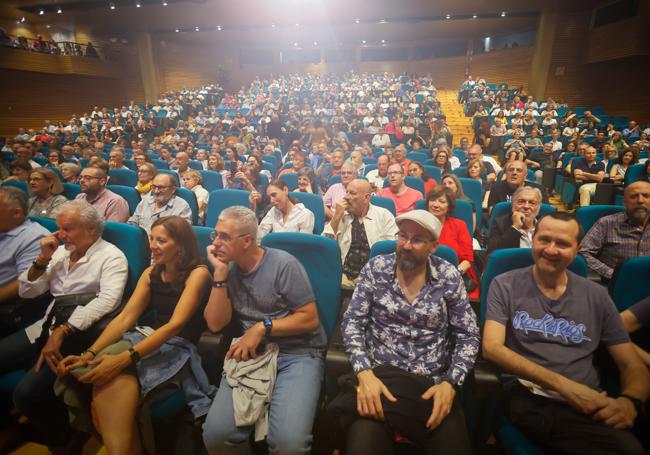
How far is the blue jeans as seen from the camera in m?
1.20

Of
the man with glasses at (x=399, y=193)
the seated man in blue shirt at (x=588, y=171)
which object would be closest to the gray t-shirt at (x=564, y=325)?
the man with glasses at (x=399, y=193)

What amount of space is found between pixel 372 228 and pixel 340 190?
126 cm

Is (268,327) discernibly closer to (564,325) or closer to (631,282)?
(564,325)

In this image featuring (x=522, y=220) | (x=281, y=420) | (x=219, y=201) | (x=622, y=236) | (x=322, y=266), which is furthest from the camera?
(x=219, y=201)

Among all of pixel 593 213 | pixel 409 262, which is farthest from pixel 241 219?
pixel 593 213

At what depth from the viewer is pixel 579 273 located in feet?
4.69

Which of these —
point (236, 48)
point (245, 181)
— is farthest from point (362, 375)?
point (236, 48)

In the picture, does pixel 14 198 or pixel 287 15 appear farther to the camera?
pixel 287 15

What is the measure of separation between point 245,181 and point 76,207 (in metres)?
2.01

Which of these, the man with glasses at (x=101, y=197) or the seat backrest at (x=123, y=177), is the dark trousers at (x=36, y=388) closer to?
the man with glasses at (x=101, y=197)

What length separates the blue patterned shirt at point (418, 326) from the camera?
1.32m

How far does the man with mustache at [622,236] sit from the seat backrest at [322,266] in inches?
62.9

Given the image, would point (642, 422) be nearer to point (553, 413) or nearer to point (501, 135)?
point (553, 413)

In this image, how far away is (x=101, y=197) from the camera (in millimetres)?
→ 2768
